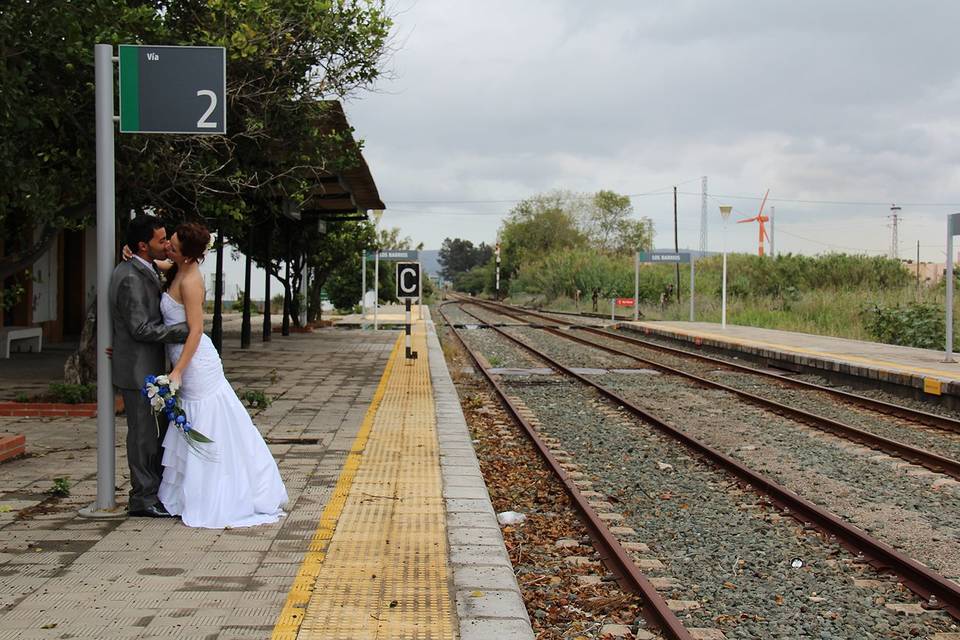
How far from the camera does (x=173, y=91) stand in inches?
207

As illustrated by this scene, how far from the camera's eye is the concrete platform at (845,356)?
13.0 m

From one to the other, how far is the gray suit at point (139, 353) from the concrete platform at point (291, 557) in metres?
0.30

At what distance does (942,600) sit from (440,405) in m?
6.68

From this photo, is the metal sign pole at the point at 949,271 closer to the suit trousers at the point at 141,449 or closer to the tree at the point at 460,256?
the suit trousers at the point at 141,449

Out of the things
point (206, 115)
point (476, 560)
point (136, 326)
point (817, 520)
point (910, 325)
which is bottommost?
point (817, 520)

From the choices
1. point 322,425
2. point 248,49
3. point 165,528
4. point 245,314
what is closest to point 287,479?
point 165,528

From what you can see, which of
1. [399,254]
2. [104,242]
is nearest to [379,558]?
[104,242]

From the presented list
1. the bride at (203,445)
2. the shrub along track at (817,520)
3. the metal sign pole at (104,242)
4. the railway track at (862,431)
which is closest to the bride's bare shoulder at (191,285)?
the bride at (203,445)

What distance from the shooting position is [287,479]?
Answer: 21.0 ft

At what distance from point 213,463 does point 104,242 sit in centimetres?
137

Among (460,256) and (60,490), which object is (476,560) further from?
(460,256)

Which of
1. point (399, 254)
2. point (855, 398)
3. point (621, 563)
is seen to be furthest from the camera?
point (399, 254)

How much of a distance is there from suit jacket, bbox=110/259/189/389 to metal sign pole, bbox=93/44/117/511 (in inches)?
2.1

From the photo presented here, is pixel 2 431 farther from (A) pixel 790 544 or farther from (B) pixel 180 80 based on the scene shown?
(A) pixel 790 544
